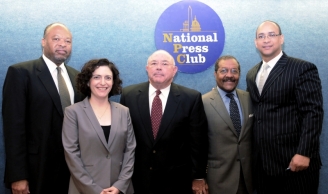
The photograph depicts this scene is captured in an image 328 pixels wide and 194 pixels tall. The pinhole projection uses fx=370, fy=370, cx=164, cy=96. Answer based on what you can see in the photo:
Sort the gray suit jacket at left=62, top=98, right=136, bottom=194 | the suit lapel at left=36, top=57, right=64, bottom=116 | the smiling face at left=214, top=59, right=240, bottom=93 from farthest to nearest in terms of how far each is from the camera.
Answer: the smiling face at left=214, top=59, right=240, bottom=93
the suit lapel at left=36, top=57, right=64, bottom=116
the gray suit jacket at left=62, top=98, right=136, bottom=194

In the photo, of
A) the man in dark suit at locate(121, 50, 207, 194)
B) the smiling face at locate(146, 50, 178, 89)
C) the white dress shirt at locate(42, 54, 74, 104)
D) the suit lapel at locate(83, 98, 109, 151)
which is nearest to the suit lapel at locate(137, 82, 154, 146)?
the man in dark suit at locate(121, 50, 207, 194)

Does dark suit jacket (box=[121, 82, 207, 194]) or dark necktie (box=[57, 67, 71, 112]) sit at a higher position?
dark necktie (box=[57, 67, 71, 112])

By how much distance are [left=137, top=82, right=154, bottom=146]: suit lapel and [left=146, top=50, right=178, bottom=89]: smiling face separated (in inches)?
4.6

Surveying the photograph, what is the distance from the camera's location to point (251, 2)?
420 centimetres

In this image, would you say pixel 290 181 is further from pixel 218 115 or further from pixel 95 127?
pixel 95 127

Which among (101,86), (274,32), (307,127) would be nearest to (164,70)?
(101,86)

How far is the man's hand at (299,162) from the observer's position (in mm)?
3066

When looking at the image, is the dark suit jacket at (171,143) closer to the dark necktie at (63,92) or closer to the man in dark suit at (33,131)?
the dark necktie at (63,92)

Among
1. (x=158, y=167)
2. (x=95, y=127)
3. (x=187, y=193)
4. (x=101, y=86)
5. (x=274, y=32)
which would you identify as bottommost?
(x=187, y=193)

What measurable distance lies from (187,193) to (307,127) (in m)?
1.19

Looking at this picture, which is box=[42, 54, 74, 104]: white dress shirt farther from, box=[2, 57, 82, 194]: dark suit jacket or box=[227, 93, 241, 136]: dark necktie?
box=[227, 93, 241, 136]: dark necktie

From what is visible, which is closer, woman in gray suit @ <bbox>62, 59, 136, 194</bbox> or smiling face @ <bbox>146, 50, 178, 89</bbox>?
woman in gray suit @ <bbox>62, 59, 136, 194</bbox>

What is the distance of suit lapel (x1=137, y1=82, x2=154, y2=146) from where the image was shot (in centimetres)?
320

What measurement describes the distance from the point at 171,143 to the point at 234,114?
0.69 meters
